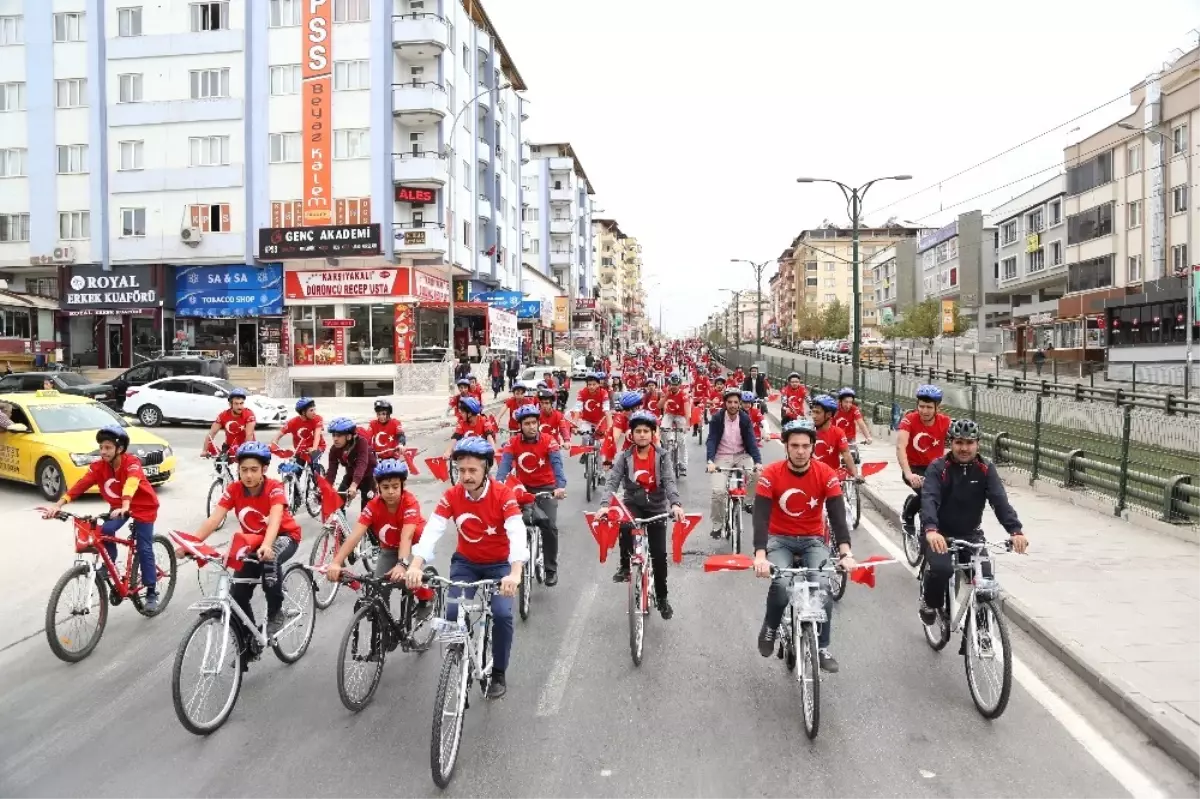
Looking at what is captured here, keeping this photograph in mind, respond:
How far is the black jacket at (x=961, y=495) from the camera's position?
20.7ft

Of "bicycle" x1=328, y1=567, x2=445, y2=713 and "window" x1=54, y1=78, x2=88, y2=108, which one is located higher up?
"window" x1=54, y1=78, x2=88, y2=108

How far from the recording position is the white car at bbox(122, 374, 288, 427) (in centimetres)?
2583

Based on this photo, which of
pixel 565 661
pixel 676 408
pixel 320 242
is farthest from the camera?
pixel 320 242

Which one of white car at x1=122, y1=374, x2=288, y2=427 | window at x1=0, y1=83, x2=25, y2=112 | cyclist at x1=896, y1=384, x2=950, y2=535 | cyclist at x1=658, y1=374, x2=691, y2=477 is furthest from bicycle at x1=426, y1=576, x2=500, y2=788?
window at x1=0, y1=83, x2=25, y2=112

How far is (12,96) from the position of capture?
41.8 metres

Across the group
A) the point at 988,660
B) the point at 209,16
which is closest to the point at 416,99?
the point at 209,16

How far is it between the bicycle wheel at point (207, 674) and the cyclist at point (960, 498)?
4440 mm

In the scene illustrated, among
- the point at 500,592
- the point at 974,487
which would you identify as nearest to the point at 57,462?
the point at 500,592

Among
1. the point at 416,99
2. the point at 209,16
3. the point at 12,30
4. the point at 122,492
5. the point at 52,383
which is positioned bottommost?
the point at 122,492

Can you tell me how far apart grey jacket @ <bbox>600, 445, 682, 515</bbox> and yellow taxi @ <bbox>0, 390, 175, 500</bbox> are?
8867 mm

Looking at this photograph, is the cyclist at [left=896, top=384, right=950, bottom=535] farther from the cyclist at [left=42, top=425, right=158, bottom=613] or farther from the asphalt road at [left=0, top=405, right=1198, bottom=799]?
the cyclist at [left=42, top=425, right=158, bottom=613]

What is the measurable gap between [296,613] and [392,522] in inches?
45.4

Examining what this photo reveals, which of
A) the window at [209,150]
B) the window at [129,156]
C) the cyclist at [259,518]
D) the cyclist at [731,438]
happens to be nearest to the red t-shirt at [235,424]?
the cyclist at [731,438]

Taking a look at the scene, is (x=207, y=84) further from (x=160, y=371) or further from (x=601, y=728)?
(x=601, y=728)
